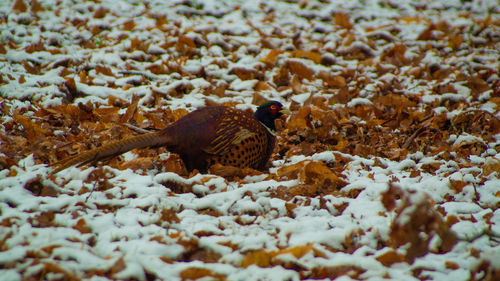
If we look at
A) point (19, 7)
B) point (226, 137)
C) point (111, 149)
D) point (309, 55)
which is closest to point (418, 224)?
point (226, 137)

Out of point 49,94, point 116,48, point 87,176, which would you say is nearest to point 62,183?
point 87,176

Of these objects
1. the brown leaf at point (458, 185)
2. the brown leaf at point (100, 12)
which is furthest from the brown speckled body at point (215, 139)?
the brown leaf at point (100, 12)

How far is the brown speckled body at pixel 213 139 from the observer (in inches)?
126

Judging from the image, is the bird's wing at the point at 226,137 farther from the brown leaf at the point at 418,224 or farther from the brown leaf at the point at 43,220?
the brown leaf at the point at 418,224

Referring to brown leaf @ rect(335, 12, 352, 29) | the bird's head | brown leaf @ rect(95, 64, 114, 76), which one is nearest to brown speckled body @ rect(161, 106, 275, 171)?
the bird's head

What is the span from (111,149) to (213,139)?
32.3 inches

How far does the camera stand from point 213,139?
329 centimetres

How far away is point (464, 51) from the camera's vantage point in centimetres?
692

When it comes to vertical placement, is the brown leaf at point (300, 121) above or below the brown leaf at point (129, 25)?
below

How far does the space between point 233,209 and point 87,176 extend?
3.16 ft

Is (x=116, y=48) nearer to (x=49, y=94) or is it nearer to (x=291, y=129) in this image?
(x=49, y=94)

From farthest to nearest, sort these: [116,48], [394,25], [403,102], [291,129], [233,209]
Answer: [394,25] → [116,48] → [403,102] → [291,129] → [233,209]

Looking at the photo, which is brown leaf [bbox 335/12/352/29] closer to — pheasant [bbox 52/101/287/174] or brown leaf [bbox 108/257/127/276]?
pheasant [bbox 52/101/287/174]

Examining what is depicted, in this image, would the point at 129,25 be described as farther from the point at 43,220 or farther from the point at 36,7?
the point at 43,220
